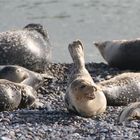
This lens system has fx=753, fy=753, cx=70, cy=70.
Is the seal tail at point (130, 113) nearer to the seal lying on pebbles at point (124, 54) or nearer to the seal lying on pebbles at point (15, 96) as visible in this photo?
the seal lying on pebbles at point (15, 96)

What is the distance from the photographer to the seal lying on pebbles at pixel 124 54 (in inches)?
442

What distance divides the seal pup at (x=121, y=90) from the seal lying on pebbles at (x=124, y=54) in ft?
6.90

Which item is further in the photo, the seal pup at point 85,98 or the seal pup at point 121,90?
the seal pup at point 121,90

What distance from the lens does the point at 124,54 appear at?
11.4m

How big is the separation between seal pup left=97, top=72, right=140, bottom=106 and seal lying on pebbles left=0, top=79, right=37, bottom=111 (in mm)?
834

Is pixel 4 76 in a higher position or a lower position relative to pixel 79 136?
higher

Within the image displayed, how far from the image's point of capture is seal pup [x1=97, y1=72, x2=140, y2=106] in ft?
28.2

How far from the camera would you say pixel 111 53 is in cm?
1172

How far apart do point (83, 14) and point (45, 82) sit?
7.24 m

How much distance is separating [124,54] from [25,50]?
1.74m

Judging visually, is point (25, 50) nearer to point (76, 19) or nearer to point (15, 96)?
→ point (15, 96)

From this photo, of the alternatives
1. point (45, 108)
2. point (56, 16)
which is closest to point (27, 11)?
point (56, 16)

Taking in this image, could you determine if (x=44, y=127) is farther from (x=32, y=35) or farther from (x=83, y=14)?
(x=83, y=14)

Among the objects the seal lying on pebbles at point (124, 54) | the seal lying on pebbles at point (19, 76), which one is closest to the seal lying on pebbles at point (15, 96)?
the seal lying on pebbles at point (19, 76)
